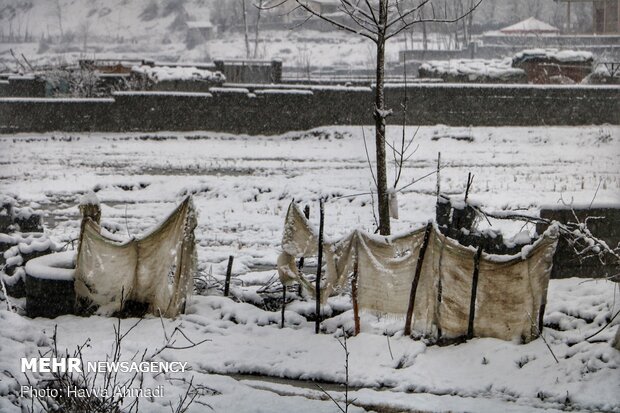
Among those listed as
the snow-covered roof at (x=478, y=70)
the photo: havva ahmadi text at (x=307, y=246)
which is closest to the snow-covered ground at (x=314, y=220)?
the photo: havva ahmadi text at (x=307, y=246)

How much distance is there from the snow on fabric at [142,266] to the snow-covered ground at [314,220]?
1.07 feet

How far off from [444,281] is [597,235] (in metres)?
3.31

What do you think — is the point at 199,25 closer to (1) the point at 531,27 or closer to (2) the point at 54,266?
(1) the point at 531,27

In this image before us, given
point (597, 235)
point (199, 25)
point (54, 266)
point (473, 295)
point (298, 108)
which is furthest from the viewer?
point (199, 25)

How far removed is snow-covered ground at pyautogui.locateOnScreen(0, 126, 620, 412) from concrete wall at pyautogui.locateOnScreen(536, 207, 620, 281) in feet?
0.89

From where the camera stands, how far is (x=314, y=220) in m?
15.4

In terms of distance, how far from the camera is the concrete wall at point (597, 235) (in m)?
10.7

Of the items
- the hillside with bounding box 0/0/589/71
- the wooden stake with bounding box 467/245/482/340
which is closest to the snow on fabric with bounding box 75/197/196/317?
the wooden stake with bounding box 467/245/482/340

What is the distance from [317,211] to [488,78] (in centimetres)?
1952

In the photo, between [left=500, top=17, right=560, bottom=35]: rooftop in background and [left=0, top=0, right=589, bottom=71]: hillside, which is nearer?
[left=500, top=17, right=560, bottom=35]: rooftop in background

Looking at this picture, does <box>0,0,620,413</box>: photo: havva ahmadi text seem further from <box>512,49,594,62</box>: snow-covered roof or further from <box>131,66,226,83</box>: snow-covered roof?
<box>512,49,594,62</box>: snow-covered roof

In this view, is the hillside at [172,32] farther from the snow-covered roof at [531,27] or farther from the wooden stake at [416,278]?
the wooden stake at [416,278]

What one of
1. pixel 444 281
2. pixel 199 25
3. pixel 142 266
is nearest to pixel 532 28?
pixel 199 25

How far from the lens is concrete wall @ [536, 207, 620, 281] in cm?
1072
